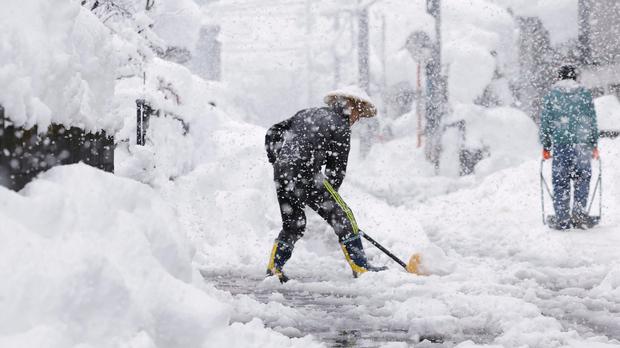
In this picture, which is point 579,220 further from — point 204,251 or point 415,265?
point 204,251

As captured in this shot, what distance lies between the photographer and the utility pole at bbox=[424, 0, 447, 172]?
24425 mm

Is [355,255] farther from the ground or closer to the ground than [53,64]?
closer to the ground

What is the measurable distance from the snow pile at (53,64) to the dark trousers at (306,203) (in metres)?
2.76

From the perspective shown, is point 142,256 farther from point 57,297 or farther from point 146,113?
point 146,113

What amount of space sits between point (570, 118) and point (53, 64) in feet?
26.6

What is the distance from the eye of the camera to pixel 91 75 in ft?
12.5

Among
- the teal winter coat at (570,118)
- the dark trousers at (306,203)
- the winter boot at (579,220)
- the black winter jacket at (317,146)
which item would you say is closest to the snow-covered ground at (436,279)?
the winter boot at (579,220)

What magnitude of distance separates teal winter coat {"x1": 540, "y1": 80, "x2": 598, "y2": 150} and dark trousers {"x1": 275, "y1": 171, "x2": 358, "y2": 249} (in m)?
4.53

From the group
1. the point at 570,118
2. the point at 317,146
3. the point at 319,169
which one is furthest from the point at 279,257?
the point at 570,118

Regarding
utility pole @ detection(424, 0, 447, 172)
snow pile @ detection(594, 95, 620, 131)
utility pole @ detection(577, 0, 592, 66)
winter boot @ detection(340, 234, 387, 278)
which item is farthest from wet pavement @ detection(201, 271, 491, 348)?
utility pole @ detection(424, 0, 447, 172)

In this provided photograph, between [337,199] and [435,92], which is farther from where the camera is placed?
[435,92]

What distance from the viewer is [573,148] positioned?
33.0 ft

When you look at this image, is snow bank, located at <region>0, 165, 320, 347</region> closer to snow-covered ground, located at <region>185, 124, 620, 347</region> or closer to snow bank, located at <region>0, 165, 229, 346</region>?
snow bank, located at <region>0, 165, 229, 346</region>

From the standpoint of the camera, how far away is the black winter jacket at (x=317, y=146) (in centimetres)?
650
